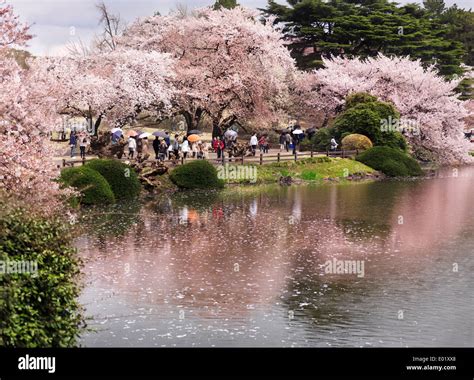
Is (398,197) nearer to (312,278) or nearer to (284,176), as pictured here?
(284,176)

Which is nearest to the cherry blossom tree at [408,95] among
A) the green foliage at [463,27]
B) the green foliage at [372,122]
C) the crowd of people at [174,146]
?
the green foliage at [372,122]

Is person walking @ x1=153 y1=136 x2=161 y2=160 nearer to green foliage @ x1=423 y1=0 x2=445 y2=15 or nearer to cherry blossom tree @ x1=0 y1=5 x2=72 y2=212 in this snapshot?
cherry blossom tree @ x1=0 y1=5 x2=72 y2=212

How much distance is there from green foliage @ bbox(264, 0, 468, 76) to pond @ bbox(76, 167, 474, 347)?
40966mm

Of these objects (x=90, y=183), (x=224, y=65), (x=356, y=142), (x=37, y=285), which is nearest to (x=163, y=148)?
(x=90, y=183)

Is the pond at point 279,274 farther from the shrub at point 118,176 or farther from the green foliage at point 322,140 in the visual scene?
the green foliage at point 322,140

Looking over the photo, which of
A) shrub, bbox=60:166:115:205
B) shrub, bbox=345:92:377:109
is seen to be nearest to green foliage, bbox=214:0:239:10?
shrub, bbox=345:92:377:109

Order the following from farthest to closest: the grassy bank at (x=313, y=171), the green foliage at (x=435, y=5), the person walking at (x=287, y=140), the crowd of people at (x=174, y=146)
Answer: the green foliage at (x=435, y=5) < the person walking at (x=287, y=140) < the grassy bank at (x=313, y=171) < the crowd of people at (x=174, y=146)

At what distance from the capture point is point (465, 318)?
21.2 metres

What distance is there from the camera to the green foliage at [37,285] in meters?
14.3

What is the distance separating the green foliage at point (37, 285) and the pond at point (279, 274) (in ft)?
7.42

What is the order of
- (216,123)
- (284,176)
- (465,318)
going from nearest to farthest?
1. (465,318)
2. (284,176)
3. (216,123)

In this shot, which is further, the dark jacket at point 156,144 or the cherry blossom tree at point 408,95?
the cherry blossom tree at point 408,95

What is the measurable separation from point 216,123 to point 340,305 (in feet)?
155
